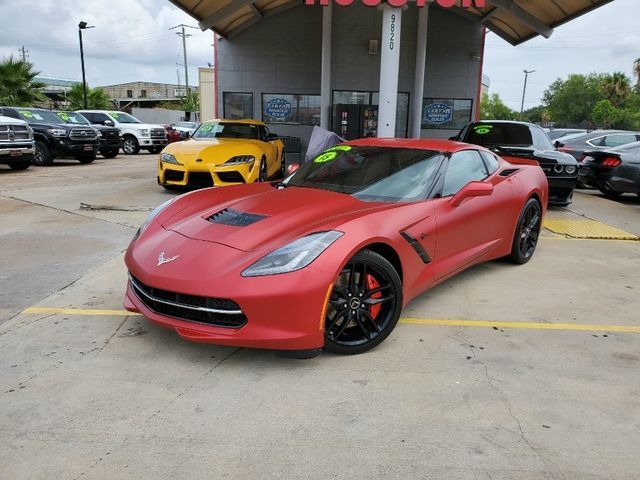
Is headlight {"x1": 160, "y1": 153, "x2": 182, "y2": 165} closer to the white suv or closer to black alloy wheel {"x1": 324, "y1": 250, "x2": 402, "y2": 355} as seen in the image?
Answer: black alloy wheel {"x1": 324, "y1": 250, "x2": 402, "y2": 355}

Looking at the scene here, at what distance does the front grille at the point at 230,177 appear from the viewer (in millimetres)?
9406

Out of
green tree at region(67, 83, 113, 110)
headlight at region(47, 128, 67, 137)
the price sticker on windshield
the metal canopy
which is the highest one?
the metal canopy

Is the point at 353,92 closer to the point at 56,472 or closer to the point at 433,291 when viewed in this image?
the point at 433,291

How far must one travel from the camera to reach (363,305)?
342cm

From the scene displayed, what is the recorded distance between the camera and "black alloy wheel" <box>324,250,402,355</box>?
3338mm

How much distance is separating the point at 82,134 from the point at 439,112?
11.5 metres

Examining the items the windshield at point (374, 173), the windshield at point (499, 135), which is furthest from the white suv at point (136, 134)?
the windshield at point (374, 173)

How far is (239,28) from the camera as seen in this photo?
16.5 m

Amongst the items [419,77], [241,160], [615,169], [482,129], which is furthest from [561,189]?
[419,77]

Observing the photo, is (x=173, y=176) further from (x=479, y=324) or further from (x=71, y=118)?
(x=71, y=118)

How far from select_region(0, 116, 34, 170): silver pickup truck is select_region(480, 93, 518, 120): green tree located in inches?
4392

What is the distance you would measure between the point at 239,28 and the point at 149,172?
550cm

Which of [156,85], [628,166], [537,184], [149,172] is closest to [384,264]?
[537,184]

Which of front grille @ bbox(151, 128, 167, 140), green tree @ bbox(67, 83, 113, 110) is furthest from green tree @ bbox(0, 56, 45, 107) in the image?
front grille @ bbox(151, 128, 167, 140)
